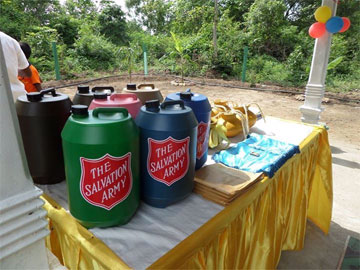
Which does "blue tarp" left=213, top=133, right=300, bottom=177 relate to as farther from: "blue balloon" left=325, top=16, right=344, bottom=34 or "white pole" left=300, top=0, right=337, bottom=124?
"white pole" left=300, top=0, right=337, bottom=124

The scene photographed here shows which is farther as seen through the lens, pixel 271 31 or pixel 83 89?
pixel 271 31

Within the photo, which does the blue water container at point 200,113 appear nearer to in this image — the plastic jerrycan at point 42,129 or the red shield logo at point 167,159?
the red shield logo at point 167,159

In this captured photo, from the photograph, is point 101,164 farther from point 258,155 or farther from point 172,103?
point 258,155

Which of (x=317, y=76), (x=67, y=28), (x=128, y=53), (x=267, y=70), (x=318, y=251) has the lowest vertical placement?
(x=318, y=251)

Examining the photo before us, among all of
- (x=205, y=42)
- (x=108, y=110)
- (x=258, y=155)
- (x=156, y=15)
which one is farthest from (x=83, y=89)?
(x=156, y=15)

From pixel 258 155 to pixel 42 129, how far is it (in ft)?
2.77

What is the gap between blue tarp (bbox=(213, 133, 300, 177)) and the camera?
3.35ft

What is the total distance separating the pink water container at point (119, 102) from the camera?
2.58 ft

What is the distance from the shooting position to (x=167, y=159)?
672 millimetres

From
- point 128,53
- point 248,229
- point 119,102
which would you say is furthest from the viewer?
point 128,53

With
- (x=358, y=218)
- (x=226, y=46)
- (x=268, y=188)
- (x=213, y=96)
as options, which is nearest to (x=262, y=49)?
(x=226, y=46)

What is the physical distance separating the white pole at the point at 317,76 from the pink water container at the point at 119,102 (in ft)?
9.45

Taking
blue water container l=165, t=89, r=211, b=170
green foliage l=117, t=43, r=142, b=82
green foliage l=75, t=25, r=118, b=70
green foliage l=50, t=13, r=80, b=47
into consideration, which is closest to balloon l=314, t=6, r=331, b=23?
blue water container l=165, t=89, r=211, b=170

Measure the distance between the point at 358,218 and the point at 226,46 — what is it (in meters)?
11.1
